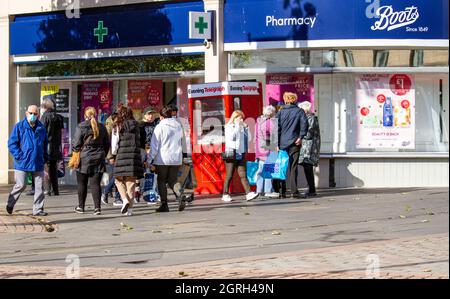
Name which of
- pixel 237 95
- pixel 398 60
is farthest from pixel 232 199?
pixel 398 60

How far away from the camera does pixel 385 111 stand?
66.4ft

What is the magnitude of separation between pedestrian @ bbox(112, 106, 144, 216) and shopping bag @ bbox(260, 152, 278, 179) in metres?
3.16

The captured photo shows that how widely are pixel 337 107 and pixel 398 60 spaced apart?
155cm

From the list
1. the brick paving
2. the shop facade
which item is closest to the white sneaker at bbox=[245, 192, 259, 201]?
the shop facade

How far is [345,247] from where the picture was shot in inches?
440

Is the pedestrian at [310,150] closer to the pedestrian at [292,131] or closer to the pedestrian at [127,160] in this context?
the pedestrian at [292,131]

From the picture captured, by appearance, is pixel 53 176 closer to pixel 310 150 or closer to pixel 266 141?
pixel 266 141

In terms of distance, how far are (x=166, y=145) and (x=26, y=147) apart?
2.20 meters

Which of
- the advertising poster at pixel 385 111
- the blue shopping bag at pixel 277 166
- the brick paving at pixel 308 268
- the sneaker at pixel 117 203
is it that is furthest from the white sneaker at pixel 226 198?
the brick paving at pixel 308 268

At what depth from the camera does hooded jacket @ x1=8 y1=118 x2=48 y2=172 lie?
15453 millimetres

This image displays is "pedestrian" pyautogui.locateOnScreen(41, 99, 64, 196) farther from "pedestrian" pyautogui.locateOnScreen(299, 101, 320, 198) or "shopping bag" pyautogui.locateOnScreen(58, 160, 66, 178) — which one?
"pedestrian" pyautogui.locateOnScreen(299, 101, 320, 198)

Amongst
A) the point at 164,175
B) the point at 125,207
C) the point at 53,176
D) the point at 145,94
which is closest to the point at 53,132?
the point at 53,176

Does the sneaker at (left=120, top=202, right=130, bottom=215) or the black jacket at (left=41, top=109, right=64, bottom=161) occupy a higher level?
the black jacket at (left=41, top=109, right=64, bottom=161)
